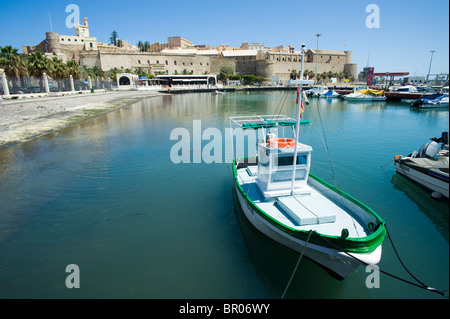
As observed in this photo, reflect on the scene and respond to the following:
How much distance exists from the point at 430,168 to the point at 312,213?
1013 centimetres

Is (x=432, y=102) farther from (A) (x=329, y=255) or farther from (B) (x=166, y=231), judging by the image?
(B) (x=166, y=231)

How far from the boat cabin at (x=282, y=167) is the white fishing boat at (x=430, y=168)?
24.6 feet

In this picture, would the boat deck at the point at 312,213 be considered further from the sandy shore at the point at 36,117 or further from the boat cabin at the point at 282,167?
the sandy shore at the point at 36,117

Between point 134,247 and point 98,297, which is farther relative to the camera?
point 134,247

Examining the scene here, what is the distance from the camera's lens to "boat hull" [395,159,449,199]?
13148 mm

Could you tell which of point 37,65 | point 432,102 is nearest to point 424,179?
point 432,102

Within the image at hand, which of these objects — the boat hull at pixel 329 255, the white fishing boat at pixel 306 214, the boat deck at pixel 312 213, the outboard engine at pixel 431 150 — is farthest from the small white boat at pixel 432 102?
the boat hull at pixel 329 255

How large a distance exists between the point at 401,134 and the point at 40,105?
51.6 meters

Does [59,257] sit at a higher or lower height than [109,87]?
lower

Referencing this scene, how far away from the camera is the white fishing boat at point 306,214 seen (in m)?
7.29

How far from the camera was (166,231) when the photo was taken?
1065cm
